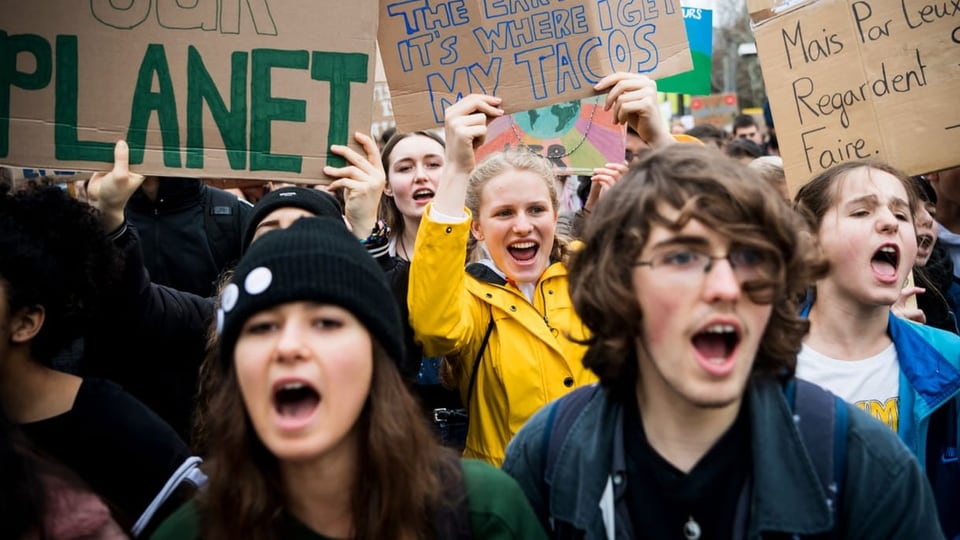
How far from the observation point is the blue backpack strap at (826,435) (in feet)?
6.49

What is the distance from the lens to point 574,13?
12.0 ft

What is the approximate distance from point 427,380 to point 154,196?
59.5 inches

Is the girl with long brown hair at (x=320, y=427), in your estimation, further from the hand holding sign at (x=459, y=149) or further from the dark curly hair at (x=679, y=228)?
the hand holding sign at (x=459, y=149)

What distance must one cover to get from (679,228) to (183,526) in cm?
125

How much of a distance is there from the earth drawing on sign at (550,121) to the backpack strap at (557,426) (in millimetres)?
2554

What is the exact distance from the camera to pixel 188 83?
324cm

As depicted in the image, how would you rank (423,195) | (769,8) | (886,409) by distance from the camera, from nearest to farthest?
(886,409) → (769,8) → (423,195)

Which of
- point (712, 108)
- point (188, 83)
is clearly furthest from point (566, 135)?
point (712, 108)

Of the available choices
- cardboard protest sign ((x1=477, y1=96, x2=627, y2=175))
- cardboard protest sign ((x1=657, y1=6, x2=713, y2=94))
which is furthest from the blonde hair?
cardboard protest sign ((x1=657, y1=6, x2=713, y2=94))

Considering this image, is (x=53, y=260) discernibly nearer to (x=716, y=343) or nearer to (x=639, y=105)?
(x=716, y=343)

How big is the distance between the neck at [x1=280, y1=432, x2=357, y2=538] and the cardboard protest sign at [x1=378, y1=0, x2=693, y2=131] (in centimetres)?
170

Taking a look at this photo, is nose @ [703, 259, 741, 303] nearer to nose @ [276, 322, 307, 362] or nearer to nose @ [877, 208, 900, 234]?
nose @ [276, 322, 307, 362]

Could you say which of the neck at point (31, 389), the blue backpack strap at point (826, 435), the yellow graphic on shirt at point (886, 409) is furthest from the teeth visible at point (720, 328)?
the neck at point (31, 389)

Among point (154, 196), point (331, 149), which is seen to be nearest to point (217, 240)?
point (154, 196)
